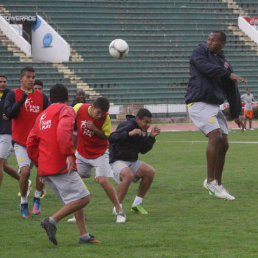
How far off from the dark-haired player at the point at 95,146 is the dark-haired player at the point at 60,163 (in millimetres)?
1319

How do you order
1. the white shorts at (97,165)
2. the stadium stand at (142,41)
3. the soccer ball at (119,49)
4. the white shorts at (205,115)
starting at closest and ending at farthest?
the white shorts at (97,165) < the white shorts at (205,115) < the soccer ball at (119,49) < the stadium stand at (142,41)

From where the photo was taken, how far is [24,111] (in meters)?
9.06

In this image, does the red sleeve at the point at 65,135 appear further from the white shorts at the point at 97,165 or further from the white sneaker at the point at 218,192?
the white sneaker at the point at 218,192

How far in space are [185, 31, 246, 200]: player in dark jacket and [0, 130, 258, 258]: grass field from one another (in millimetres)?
456

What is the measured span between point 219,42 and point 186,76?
27599 millimetres

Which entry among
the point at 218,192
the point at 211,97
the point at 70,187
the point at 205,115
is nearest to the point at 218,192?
the point at 218,192

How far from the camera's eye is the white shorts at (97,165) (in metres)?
8.48

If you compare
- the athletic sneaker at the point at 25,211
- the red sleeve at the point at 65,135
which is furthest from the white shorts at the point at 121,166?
the red sleeve at the point at 65,135

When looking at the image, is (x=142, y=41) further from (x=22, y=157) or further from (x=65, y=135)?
(x=65, y=135)

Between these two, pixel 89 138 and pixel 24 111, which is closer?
pixel 89 138

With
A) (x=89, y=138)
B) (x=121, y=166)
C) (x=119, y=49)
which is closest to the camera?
(x=89, y=138)

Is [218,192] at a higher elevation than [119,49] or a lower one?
lower

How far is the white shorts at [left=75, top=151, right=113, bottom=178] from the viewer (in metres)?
8.48

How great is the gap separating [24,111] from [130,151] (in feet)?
4.96
